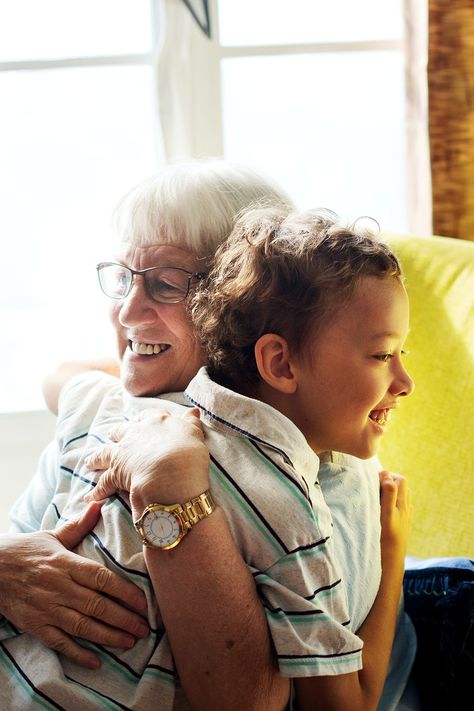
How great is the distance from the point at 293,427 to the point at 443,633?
1.48 ft

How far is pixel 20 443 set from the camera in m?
2.49

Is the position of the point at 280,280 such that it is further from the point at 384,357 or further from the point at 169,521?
the point at 169,521

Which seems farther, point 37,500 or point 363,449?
point 37,500

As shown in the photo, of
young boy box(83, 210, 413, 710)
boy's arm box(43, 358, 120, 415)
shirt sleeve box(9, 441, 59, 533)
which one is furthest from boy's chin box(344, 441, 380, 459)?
boy's arm box(43, 358, 120, 415)

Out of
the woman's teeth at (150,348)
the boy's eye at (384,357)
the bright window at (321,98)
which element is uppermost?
the bright window at (321,98)

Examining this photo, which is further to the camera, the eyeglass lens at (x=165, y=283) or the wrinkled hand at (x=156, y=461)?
the eyeglass lens at (x=165, y=283)

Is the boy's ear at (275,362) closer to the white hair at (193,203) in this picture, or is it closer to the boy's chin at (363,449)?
the boy's chin at (363,449)

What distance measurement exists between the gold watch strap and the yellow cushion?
0.59 m

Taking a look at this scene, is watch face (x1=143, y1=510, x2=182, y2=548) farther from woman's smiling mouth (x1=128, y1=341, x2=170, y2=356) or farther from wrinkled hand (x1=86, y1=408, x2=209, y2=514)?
woman's smiling mouth (x1=128, y1=341, x2=170, y2=356)

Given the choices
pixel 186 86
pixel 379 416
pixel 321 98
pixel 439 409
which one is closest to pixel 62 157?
pixel 186 86

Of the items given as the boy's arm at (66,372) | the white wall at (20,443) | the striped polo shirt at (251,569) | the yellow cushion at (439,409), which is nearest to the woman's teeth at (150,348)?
the striped polo shirt at (251,569)

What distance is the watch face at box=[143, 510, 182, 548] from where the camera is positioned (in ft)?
3.62

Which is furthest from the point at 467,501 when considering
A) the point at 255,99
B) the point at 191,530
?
the point at 255,99

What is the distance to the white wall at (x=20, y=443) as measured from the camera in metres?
2.48
